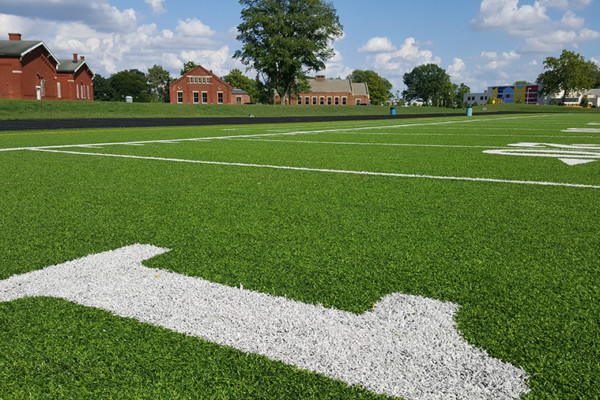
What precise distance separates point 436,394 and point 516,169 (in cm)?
536

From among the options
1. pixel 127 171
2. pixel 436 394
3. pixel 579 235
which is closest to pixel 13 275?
pixel 436 394

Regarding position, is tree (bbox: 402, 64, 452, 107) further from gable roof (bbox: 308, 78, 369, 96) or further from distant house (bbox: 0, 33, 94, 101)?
distant house (bbox: 0, 33, 94, 101)

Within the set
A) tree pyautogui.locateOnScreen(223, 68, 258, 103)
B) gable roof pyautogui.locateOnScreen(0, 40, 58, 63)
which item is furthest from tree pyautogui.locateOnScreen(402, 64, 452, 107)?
gable roof pyautogui.locateOnScreen(0, 40, 58, 63)

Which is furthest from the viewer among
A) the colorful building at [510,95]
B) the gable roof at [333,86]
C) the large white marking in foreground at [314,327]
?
the colorful building at [510,95]

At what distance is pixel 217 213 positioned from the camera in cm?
363

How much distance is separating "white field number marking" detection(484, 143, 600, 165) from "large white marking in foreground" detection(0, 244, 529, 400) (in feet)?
19.8

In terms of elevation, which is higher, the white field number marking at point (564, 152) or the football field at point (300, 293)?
the white field number marking at point (564, 152)

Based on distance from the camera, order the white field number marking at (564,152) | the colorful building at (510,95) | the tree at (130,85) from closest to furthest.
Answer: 1. the white field number marking at (564,152)
2. the tree at (130,85)
3. the colorful building at (510,95)

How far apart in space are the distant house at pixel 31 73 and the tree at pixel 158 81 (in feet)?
189

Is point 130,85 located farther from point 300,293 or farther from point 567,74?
point 300,293

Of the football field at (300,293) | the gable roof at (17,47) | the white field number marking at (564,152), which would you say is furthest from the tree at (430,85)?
the football field at (300,293)

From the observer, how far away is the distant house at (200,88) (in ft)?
264

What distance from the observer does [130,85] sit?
10156cm

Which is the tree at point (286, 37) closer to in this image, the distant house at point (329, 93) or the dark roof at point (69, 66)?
the dark roof at point (69, 66)
